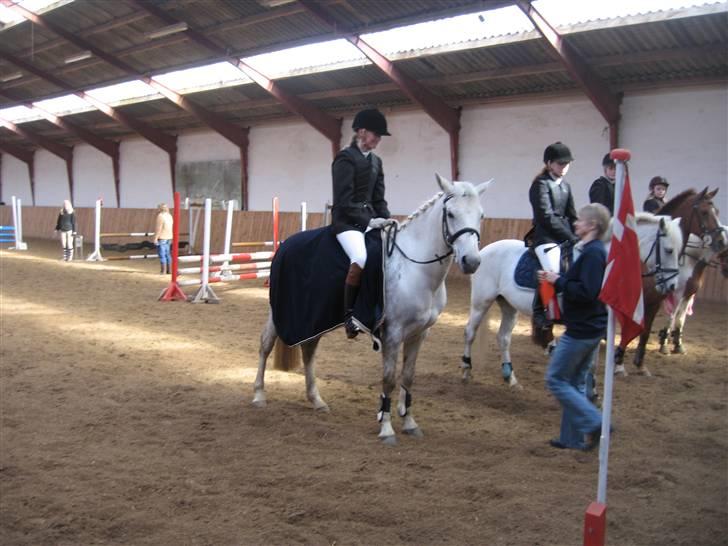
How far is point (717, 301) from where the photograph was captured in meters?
10.9

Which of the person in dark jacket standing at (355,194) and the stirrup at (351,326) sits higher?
the person in dark jacket standing at (355,194)

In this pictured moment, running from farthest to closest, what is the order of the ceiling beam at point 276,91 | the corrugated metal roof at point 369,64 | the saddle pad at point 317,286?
the ceiling beam at point 276,91 < the corrugated metal roof at point 369,64 < the saddle pad at point 317,286

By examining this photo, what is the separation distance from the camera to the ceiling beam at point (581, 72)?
10914mm

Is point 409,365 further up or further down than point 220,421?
further up

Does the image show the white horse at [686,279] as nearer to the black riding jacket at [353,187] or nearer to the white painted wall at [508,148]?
the black riding jacket at [353,187]

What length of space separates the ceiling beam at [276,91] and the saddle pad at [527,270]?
12714 millimetres

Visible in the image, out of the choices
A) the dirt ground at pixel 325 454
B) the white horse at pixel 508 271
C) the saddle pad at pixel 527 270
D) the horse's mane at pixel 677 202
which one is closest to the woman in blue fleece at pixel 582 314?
Result: the dirt ground at pixel 325 454

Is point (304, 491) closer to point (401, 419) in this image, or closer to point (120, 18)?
point (401, 419)

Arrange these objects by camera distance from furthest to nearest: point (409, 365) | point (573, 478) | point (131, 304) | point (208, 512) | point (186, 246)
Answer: point (186, 246), point (131, 304), point (409, 365), point (573, 478), point (208, 512)

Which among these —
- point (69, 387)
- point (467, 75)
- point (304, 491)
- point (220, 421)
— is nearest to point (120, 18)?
point (467, 75)

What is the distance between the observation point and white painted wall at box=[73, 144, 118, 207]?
87.2 feet

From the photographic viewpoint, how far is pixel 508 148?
14.2 m

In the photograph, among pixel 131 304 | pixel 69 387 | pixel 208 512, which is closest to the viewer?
pixel 208 512

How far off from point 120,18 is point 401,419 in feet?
49.5
